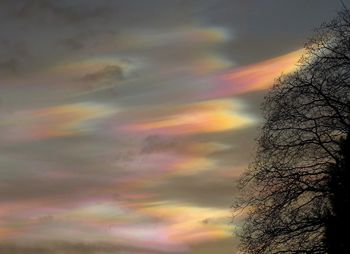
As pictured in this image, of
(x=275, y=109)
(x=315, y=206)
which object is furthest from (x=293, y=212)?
(x=275, y=109)

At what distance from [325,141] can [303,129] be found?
3.20 feet

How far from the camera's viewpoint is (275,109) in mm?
40812

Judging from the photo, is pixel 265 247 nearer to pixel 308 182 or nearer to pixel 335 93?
pixel 308 182

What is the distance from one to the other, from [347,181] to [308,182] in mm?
1619

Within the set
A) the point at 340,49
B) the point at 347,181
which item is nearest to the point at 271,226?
the point at 347,181

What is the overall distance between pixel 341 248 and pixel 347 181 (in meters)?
2.59

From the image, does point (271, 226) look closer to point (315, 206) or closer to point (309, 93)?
point (315, 206)

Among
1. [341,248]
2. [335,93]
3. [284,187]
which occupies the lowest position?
[341,248]

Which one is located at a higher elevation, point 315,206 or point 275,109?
point 275,109

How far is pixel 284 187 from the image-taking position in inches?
1565

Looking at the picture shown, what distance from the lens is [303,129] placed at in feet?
131

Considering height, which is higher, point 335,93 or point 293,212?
point 335,93

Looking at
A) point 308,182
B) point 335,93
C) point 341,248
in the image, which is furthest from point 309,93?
point 341,248

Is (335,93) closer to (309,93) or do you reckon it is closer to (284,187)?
(309,93)
